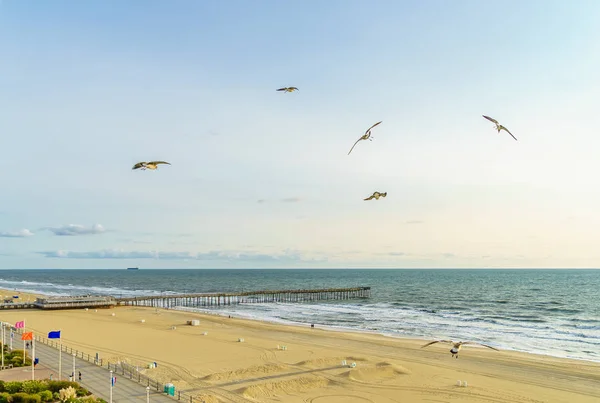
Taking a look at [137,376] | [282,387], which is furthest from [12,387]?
[282,387]

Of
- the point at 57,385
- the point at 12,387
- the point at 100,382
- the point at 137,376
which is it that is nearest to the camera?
the point at 12,387

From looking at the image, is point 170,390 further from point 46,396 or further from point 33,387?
point 33,387

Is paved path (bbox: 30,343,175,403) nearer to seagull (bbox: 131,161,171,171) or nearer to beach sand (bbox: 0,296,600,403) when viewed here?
beach sand (bbox: 0,296,600,403)

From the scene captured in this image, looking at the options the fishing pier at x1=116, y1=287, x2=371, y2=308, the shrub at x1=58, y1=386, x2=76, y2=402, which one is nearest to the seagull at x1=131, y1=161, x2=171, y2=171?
the shrub at x1=58, y1=386, x2=76, y2=402

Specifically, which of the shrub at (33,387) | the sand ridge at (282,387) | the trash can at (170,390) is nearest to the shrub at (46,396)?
the shrub at (33,387)

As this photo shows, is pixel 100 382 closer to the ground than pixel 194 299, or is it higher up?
higher up

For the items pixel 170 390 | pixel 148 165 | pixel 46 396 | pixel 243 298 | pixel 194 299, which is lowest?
pixel 243 298

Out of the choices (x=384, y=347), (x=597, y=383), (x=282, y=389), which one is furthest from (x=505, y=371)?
(x=282, y=389)
